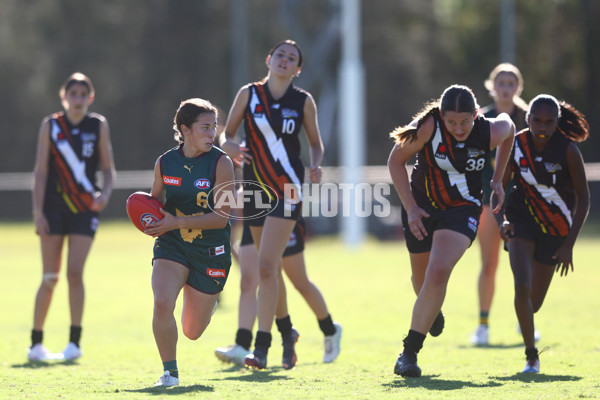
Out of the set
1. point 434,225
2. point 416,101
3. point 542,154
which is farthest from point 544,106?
point 416,101

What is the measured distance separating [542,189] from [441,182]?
3.01 feet

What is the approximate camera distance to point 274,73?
7.17m

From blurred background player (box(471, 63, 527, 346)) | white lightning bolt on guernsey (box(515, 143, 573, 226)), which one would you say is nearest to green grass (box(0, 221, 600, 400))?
blurred background player (box(471, 63, 527, 346))

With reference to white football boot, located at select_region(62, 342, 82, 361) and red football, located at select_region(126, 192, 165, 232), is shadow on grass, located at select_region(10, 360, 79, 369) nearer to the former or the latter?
white football boot, located at select_region(62, 342, 82, 361)

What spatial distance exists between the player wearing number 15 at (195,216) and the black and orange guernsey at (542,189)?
2.20 meters

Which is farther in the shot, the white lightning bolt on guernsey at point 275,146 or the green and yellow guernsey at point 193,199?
the white lightning bolt on guernsey at point 275,146

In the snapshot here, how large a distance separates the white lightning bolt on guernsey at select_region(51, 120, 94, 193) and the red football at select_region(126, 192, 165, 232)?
2.43 metres

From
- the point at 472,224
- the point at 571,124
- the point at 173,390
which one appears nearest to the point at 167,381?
the point at 173,390

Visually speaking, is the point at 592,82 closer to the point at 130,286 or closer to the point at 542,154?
the point at 130,286

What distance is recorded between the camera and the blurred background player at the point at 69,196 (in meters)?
7.91

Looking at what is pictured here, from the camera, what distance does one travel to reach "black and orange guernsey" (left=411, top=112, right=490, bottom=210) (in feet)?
20.3

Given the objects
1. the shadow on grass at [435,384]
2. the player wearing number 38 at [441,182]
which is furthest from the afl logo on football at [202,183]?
the shadow on grass at [435,384]

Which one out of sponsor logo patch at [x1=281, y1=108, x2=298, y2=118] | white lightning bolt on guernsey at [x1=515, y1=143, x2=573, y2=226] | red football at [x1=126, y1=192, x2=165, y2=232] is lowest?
red football at [x1=126, y1=192, x2=165, y2=232]

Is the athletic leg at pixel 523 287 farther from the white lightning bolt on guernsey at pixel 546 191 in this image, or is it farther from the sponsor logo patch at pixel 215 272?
the sponsor logo patch at pixel 215 272
